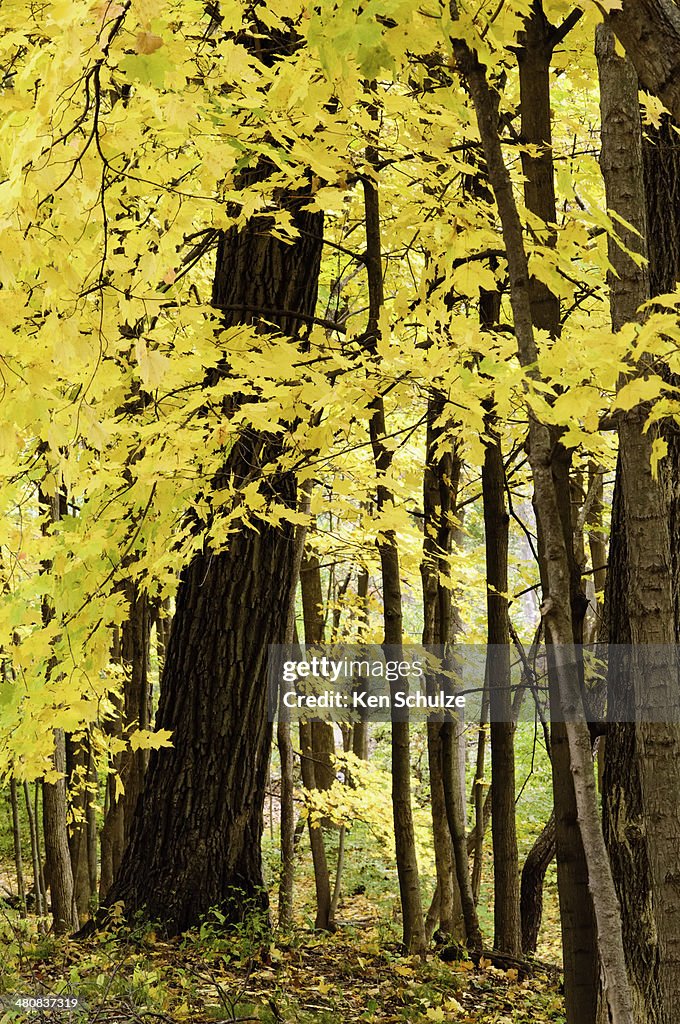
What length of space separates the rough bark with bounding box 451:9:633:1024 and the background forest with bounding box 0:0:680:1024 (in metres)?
0.01

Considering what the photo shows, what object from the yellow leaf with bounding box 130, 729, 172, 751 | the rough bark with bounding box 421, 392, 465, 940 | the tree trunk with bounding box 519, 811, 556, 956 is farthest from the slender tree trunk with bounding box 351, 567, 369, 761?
the yellow leaf with bounding box 130, 729, 172, 751

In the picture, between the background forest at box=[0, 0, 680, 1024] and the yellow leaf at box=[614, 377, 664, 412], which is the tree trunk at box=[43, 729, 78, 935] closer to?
the background forest at box=[0, 0, 680, 1024]

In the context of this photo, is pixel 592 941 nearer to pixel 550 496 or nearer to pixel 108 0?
pixel 550 496

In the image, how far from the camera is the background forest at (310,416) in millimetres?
2301

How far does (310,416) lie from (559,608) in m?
1.64

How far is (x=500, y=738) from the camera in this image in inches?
235

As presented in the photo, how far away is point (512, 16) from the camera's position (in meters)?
2.55

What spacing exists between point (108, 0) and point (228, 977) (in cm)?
425

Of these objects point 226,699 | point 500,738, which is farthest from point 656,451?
point 500,738

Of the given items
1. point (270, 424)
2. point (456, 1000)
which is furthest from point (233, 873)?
point (270, 424)

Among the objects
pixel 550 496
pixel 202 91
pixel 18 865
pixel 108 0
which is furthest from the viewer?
pixel 18 865

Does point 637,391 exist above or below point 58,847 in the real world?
above

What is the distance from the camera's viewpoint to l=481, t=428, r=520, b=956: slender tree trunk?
5.81 m

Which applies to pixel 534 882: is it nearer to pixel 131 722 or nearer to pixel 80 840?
pixel 131 722
